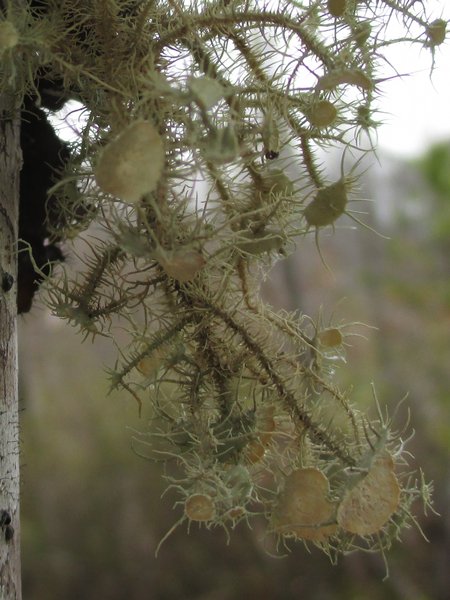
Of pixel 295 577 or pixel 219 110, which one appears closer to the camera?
pixel 219 110

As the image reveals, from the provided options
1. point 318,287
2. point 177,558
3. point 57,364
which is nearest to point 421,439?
point 177,558

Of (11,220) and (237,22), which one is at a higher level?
(237,22)

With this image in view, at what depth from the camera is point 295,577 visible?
8.05 feet

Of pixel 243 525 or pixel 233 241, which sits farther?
pixel 243 525

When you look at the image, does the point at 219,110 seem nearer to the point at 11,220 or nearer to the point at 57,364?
the point at 11,220

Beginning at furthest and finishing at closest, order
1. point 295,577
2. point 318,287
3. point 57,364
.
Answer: point 318,287, point 57,364, point 295,577

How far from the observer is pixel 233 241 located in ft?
1.30

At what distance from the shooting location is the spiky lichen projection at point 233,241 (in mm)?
372

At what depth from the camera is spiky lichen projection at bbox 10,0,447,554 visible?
0.37 meters

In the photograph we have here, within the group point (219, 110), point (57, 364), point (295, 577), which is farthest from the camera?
point (57, 364)

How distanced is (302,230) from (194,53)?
0.40 ft

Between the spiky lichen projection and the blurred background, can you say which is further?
the blurred background

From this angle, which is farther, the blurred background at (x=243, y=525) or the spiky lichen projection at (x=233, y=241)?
the blurred background at (x=243, y=525)

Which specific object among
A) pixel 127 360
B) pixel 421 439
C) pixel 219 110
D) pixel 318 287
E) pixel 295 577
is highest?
pixel 318 287
